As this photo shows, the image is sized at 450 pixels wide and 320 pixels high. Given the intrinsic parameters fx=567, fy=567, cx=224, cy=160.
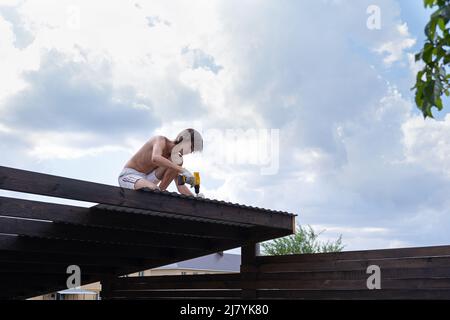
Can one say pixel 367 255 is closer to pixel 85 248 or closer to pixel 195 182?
pixel 195 182

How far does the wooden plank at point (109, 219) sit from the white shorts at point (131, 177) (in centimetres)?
38

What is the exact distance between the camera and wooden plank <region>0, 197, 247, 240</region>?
5.81 m

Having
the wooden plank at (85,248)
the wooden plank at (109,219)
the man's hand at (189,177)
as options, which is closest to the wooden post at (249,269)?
the wooden plank at (109,219)

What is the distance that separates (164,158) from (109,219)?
98 centimetres

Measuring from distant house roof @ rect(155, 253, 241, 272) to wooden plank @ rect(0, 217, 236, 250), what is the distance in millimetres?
33721

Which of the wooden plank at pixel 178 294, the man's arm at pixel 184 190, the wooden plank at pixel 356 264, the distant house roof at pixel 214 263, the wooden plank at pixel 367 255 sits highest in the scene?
the man's arm at pixel 184 190

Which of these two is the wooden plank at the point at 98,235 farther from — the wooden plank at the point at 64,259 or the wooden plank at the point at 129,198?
the wooden plank at the point at 129,198

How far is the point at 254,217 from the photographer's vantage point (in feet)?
23.8

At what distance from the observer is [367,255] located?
23.7 feet

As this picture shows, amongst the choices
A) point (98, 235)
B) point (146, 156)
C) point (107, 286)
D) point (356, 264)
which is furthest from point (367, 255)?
point (107, 286)

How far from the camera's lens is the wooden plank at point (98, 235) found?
22.0 ft

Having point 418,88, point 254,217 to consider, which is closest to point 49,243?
point 254,217

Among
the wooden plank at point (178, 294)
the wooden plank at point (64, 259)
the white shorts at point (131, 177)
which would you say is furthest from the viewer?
the wooden plank at point (178, 294)
